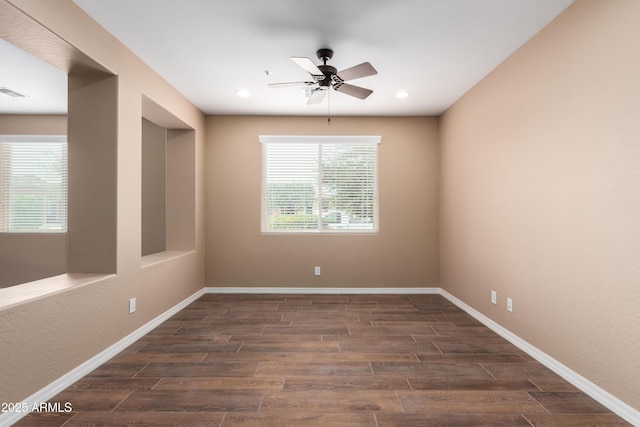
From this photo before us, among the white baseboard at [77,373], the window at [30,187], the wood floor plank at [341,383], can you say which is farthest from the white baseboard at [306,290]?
the window at [30,187]

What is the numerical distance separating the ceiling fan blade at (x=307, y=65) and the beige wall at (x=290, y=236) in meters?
2.00

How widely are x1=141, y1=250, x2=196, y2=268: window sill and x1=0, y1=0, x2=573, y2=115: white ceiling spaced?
205cm

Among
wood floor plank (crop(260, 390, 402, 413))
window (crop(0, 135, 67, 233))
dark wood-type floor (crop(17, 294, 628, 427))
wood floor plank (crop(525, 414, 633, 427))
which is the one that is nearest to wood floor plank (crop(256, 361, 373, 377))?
dark wood-type floor (crop(17, 294, 628, 427))

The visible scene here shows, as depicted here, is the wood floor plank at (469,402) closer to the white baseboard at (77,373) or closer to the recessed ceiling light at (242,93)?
the white baseboard at (77,373)

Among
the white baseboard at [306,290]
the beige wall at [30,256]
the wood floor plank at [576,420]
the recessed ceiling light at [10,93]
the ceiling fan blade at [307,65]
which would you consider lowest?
the wood floor plank at [576,420]

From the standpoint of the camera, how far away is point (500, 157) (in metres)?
3.24

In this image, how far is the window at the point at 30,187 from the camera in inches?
194

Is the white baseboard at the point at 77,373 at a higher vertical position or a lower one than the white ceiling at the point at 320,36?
lower

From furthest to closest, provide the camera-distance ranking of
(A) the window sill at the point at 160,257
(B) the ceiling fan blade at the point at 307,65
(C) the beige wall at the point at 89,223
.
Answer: (A) the window sill at the point at 160,257 < (B) the ceiling fan blade at the point at 307,65 < (C) the beige wall at the point at 89,223

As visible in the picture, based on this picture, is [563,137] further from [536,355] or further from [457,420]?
[457,420]

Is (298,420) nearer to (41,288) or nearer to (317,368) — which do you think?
(317,368)

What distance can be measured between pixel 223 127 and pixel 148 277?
2.55 metres

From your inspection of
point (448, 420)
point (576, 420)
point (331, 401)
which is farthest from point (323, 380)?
point (576, 420)

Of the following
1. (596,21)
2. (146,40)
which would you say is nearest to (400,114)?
(596,21)
